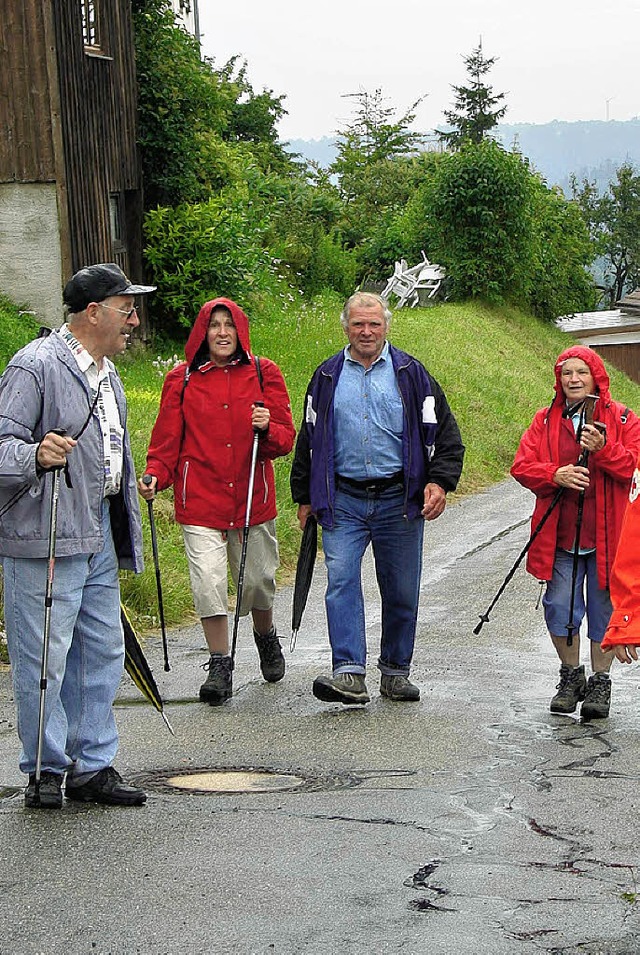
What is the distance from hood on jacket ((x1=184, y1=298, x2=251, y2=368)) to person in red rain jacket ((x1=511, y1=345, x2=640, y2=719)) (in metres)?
1.54

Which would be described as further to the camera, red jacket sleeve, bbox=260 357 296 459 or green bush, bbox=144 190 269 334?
green bush, bbox=144 190 269 334

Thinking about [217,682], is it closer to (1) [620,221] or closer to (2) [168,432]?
(2) [168,432]

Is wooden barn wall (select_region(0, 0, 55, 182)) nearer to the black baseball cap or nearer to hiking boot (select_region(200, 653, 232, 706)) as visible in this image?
hiking boot (select_region(200, 653, 232, 706))

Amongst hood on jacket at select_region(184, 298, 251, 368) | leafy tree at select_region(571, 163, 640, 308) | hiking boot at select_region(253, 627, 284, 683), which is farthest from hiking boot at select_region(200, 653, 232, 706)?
leafy tree at select_region(571, 163, 640, 308)

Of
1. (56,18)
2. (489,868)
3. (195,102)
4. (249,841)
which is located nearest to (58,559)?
(249,841)

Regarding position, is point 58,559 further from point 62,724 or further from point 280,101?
point 280,101

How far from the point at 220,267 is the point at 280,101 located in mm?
38277

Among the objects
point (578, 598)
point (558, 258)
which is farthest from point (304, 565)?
point (558, 258)

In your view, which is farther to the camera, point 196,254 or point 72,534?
point 196,254

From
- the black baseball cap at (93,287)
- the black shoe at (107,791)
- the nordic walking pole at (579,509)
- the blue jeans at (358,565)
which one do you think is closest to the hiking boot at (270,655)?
the blue jeans at (358,565)

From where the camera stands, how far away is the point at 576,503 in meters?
7.19

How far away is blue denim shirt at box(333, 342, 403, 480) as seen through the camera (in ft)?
23.9

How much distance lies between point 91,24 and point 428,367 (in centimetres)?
864

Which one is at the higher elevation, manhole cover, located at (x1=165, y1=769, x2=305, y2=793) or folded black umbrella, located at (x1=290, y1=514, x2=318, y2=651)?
folded black umbrella, located at (x1=290, y1=514, x2=318, y2=651)
